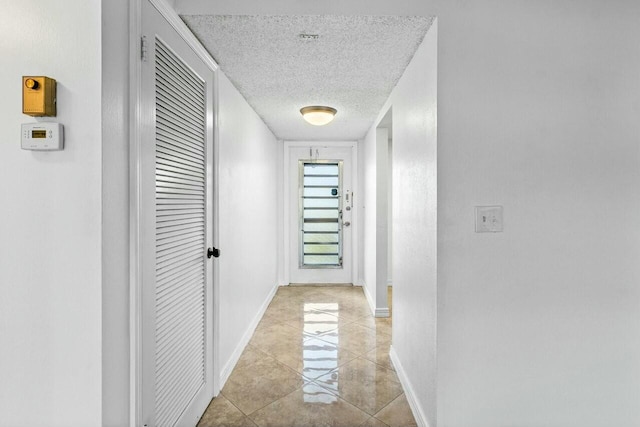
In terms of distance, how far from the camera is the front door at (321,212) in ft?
17.1

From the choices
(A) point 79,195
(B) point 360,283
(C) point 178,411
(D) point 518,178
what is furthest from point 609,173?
(B) point 360,283

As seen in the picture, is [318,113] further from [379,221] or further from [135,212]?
[135,212]

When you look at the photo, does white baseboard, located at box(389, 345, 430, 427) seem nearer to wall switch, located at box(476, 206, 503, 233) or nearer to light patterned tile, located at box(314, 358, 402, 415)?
light patterned tile, located at box(314, 358, 402, 415)

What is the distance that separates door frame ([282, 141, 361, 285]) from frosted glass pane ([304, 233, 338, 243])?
0.25m

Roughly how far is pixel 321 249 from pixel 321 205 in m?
0.66

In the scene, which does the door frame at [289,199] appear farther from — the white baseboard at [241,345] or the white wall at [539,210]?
the white wall at [539,210]

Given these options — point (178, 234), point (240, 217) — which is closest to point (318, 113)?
point (240, 217)

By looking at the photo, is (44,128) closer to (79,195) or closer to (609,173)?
(79,195)

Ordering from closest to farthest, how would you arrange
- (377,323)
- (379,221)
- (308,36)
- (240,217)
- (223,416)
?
(308,36) → (223,416) → (240,217) → (377,323) → (379,221)

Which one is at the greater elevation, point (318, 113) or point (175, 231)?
point (318, 113)

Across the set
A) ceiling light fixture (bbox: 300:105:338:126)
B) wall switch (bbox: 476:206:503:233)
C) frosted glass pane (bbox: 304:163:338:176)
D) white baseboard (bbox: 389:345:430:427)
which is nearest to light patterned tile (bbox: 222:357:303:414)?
white baseboard (bbox: 389:345:430:427)

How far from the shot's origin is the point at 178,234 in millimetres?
1747

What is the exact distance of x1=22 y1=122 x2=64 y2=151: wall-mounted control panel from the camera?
1.19 m

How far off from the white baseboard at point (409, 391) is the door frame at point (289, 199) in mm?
2480
